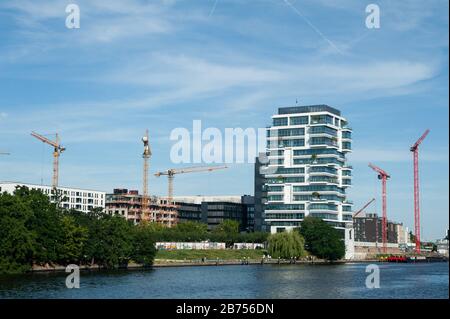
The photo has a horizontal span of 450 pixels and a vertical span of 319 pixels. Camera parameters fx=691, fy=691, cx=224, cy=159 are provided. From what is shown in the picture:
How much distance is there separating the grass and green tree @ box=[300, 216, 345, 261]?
12.9 m

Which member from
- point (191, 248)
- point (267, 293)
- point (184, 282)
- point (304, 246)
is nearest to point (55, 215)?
point (184, 282)

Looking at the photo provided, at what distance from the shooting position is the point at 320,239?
183000mm

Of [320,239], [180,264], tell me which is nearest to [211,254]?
[180,264]

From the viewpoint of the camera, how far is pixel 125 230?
131125mm

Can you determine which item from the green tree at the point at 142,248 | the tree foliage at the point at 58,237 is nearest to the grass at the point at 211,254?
the green tree at the point at 142,248

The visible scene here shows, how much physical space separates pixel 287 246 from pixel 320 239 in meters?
14.5

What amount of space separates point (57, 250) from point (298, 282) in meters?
43.0

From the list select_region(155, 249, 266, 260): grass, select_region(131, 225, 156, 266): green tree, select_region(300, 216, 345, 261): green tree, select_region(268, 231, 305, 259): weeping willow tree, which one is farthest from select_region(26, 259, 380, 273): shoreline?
select_region(155, 249, 266, 260): grass

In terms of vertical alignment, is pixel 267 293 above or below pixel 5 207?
below

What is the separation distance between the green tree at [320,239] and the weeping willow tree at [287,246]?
28.9 ft

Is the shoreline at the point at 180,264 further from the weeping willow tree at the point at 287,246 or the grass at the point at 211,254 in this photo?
the grass at the point at 211,254

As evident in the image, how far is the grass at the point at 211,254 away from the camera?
536ft

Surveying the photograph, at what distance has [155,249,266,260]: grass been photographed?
163250 millimetres
